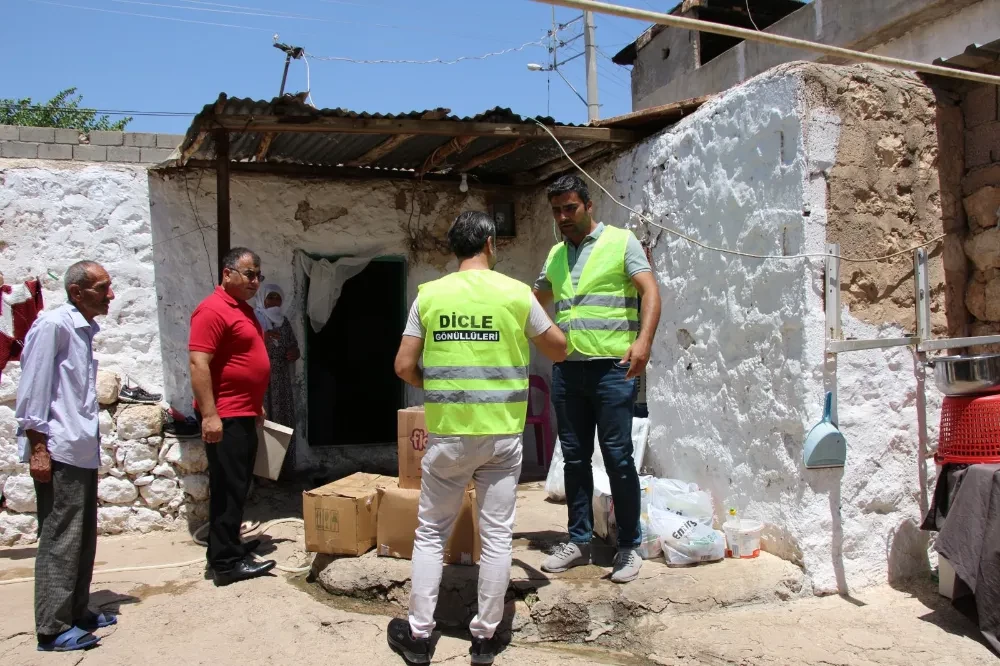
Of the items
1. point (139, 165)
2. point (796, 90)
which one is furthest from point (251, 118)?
point (796, 90)

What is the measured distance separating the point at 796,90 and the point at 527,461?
422cm

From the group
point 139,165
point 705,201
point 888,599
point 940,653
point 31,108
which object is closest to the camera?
point 940,653

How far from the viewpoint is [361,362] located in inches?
295

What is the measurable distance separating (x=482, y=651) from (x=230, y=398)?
193cm

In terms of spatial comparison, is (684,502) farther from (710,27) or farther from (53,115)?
(53,115)

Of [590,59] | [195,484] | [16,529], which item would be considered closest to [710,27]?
[195,484]

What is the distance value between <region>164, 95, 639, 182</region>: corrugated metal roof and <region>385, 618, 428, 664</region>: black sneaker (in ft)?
9.92

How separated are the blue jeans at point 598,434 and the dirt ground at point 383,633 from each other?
1.83 ft

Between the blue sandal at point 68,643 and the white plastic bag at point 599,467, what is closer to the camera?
the blue sandal at point 68,643

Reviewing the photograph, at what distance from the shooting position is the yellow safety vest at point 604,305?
3760mm

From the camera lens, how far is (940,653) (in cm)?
328

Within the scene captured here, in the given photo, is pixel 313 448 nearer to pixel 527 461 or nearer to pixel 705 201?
pixel 527 461

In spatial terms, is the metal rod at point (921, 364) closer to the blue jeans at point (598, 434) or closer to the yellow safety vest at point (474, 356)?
the blue jeans at point (598, 434)

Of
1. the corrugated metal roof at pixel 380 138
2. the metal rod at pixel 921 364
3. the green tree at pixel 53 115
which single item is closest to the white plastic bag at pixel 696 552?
the metal rod at pixel 921 364
